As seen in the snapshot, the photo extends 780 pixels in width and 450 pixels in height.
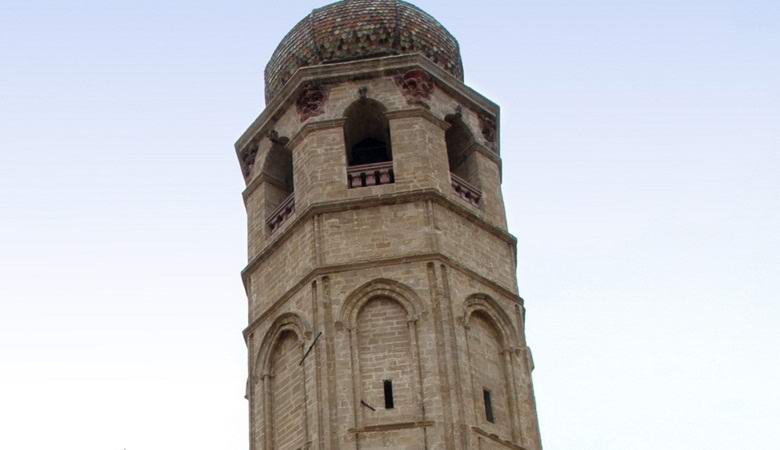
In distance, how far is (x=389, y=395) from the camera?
23.2 meters

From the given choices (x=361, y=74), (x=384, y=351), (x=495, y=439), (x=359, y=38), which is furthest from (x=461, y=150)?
(x=495, y=439)

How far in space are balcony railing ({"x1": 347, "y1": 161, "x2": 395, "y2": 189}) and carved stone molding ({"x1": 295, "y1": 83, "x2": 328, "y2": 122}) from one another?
5.79 ft

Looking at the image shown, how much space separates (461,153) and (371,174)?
3.03 m

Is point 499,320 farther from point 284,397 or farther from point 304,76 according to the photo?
point 304,76

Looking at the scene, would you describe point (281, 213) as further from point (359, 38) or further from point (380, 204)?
point (359, 38)

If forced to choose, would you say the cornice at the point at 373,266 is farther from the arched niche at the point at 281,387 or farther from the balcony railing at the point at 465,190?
the balcony railing at the point at 465,190

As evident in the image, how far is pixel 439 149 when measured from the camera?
26969 mm

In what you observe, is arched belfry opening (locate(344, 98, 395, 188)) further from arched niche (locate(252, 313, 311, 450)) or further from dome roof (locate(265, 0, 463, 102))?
arched niche (locate(252, 313, 311, 450))

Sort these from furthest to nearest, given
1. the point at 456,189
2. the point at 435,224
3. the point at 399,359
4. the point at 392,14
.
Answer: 1. the point at 392,14
2. the point at 456,189
3. the point at 435,224
4. the point at 399,359

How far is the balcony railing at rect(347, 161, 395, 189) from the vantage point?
2634cm

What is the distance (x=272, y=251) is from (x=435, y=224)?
3.61m

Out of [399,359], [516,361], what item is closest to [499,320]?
[516,361]

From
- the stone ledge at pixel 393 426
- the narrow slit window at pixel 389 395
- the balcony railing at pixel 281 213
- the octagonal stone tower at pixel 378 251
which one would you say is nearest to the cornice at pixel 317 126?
the octagonal stone tower at pixel 378 251

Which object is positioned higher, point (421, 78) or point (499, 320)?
point (421, 78)
